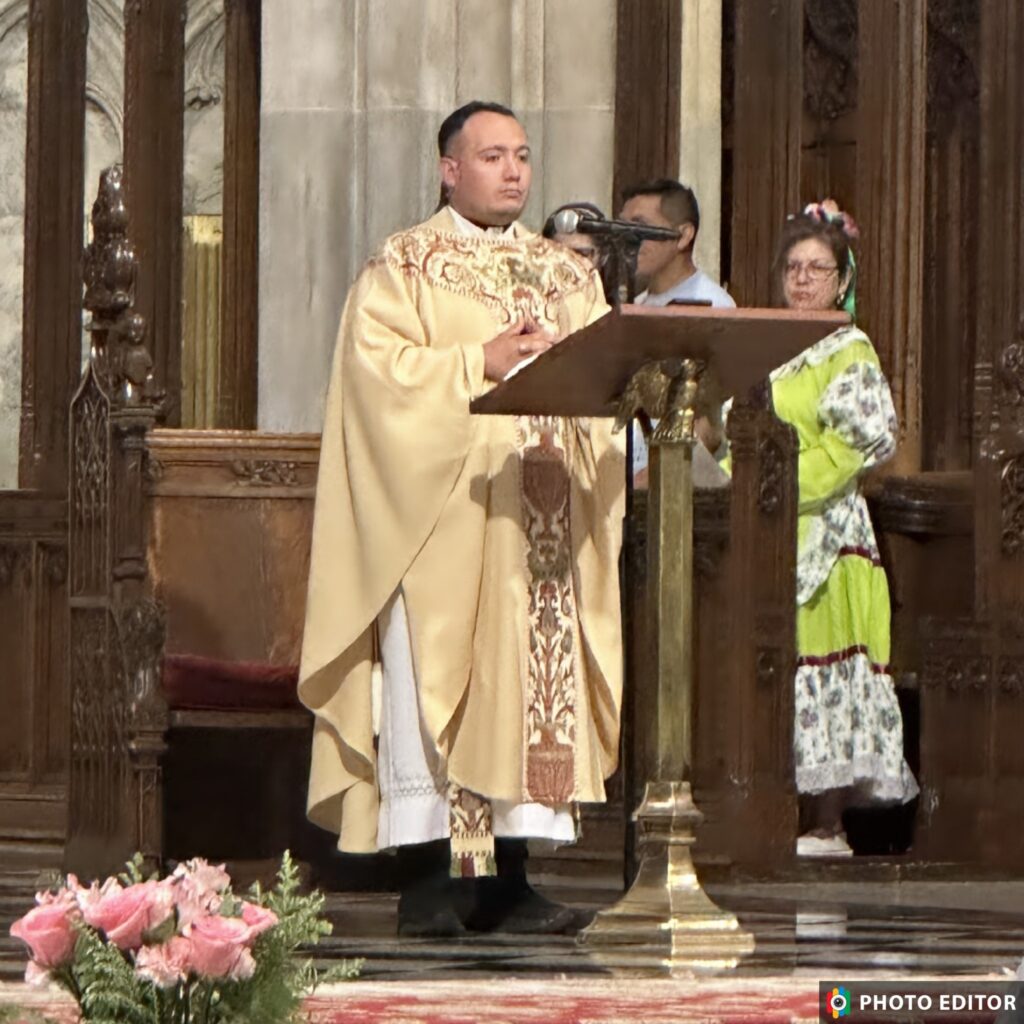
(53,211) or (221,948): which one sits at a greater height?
(53,211)

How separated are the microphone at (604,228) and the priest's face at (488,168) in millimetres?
618

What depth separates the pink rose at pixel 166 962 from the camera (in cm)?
434

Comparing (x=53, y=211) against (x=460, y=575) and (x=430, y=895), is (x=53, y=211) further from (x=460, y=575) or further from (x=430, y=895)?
(x=430, y=895)

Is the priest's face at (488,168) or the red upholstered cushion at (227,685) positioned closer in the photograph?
the priest's face at (488,168)

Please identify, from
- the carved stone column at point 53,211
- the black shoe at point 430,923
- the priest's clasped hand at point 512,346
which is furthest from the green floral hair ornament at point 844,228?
the carved stone column at point 53,211

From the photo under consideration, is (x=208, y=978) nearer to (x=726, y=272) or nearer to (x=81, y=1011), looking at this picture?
(x=81, y=1011)

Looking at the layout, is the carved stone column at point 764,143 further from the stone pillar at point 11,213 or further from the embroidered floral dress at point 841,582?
the stone pillar at point 11,213

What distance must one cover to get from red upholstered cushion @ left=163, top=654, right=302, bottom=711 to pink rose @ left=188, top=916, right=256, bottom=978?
16.3 feet

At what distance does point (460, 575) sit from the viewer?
7.82 m

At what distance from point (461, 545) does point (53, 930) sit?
346 centimetres

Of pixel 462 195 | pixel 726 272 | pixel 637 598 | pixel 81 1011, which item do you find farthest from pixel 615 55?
pixel 81 1011

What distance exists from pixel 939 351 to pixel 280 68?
2.60 m

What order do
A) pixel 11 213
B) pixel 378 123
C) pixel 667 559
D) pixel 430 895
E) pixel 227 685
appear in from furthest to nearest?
pixel 11 213
pixel 378 123
pixel 227 685
pixel 430 895
pixel 667 559

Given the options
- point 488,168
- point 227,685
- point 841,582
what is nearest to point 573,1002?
point 488,168
